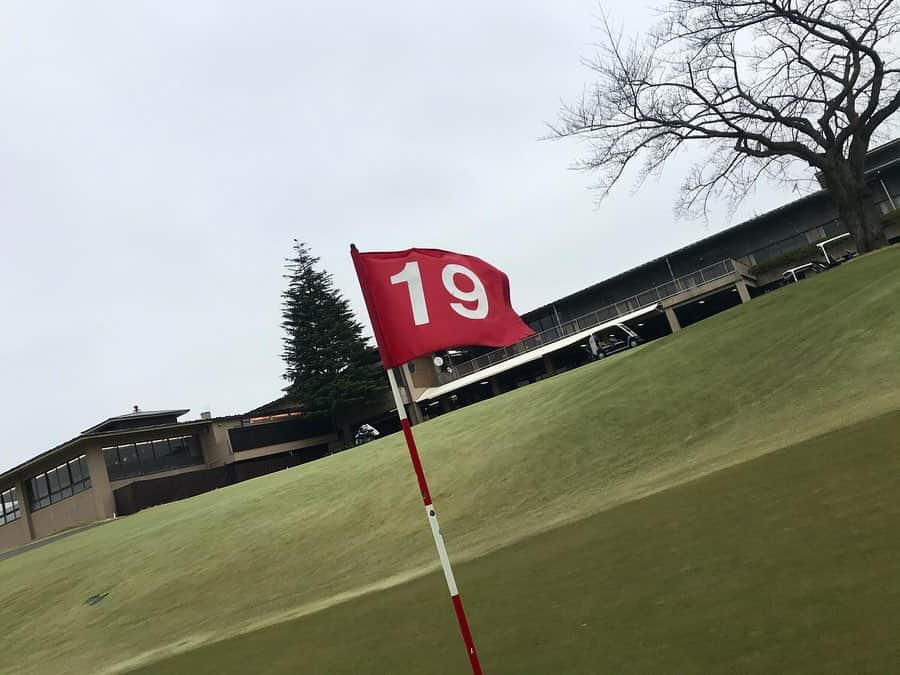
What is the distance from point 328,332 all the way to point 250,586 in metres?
41.9

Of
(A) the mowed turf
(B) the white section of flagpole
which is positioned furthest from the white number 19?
(A) the mowed turf

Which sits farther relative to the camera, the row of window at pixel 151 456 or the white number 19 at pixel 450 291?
the row of window at pixel 151 456

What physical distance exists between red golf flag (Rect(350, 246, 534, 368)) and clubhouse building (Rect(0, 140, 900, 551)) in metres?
31.7

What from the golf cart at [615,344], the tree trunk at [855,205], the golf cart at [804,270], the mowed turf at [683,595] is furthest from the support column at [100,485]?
the golf cart at [804,270]

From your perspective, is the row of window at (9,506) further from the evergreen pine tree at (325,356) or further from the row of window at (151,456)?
the evergreen pine tree at (325,356)

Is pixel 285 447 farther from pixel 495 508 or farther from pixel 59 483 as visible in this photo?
pixel 495 508

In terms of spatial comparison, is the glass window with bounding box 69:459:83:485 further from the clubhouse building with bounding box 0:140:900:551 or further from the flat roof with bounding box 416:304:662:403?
the flat roof with bounding box 416:304:662:403

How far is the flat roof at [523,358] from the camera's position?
44719 millimetres

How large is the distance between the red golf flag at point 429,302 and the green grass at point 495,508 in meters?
2.25

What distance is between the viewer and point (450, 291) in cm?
552

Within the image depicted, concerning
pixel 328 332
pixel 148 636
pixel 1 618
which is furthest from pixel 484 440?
pixel 328 332

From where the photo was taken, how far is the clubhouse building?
40.4m

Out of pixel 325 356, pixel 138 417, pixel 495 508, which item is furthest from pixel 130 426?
pixel 495 508

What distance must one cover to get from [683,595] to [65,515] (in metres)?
45.4
